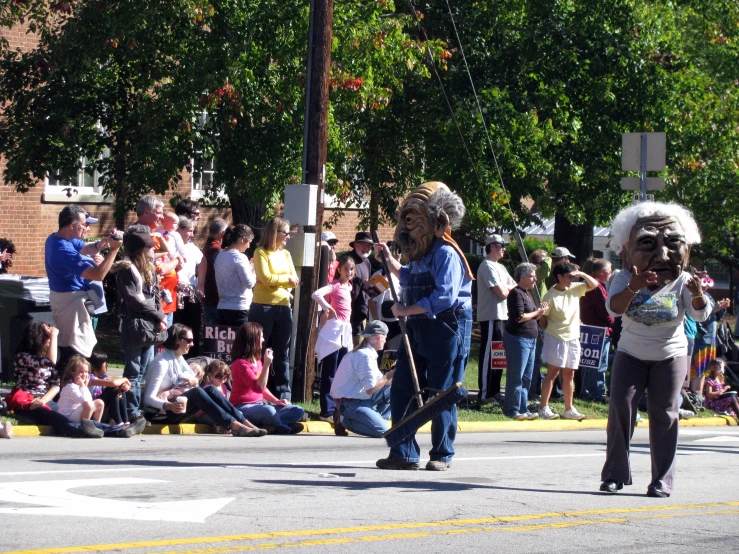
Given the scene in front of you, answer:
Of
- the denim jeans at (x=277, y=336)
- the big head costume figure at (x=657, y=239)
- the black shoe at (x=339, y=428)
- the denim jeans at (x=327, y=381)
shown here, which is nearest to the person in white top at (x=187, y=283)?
the denim jeans at (x=277, y=336)

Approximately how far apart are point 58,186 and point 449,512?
2018 cm

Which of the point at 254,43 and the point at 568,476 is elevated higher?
the point at 254,43

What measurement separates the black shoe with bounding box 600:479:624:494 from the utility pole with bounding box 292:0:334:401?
6.18 m

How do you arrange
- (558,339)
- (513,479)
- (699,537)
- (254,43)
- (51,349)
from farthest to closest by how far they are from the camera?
(254,43) < (558,339) < (51,349) < (513,479) < (699,537)

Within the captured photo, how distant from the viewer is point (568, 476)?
28.7 feet

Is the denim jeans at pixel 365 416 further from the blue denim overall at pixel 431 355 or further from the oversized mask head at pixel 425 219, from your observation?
the oversized mask head at pixel 425 219

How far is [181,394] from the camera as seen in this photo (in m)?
11.2

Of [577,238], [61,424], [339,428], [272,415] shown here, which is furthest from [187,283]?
[577,238]

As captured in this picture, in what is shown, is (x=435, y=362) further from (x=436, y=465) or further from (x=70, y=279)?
(x=70, y=279)

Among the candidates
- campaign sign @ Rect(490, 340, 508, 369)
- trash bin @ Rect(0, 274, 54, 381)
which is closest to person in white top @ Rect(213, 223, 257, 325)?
trash bin @ Rect(0, 274, 54, 381)

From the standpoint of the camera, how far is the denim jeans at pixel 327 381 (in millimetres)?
12523

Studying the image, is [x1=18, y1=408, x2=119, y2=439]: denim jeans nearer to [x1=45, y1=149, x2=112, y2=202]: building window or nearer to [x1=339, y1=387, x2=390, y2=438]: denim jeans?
[x1=339, y1=387, x2=390, y2=438]: denim jeans

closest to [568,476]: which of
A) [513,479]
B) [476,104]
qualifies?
[513,479]

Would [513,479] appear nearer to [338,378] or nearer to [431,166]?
[338,378]
